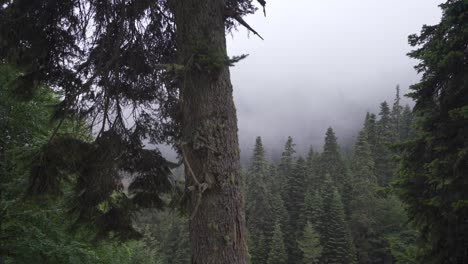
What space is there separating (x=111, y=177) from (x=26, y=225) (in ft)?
18.2

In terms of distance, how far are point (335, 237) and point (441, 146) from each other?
29.0 metres

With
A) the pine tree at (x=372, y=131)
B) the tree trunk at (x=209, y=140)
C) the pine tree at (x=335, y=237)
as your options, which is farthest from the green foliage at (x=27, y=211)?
the pine tree at (x=372, y=131)

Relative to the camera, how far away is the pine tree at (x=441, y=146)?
25.8ft

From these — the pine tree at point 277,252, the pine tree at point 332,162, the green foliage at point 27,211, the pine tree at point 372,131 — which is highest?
the pine tree at point 372,131

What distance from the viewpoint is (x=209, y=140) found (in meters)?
3.17

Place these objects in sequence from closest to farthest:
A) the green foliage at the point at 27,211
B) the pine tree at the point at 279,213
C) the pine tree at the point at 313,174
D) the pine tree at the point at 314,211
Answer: the green foliage at the point at 27,211 → the pine tree at the point at 314,211 → the pine tree at the point at 279,213 → the pine tree at the point at 313,174

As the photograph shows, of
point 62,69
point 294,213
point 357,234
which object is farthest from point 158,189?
point 294,213

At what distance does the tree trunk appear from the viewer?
3.03 m

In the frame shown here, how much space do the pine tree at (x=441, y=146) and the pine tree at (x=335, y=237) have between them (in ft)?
88.6

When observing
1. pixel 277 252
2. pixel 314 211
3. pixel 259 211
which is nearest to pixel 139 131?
pixel 277 252

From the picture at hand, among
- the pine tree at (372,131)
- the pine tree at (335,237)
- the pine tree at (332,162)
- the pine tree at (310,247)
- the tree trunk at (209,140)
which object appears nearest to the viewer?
the tree trunk at (209,140)

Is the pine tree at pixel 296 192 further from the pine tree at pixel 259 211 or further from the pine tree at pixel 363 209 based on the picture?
the pine tree at pixel 363 209

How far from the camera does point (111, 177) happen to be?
3.87 m

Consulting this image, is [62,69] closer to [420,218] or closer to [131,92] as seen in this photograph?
[131,92]
